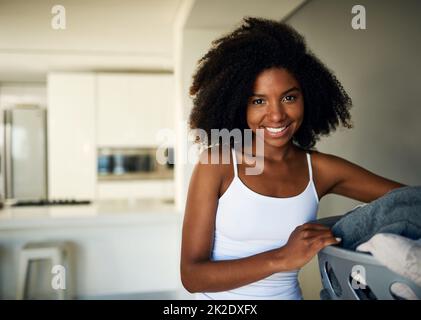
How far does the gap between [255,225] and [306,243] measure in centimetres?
12

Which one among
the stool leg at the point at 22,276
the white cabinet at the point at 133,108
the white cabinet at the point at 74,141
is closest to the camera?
the stool leg at the point at 22,276

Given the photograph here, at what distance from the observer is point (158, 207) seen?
1.79 metres

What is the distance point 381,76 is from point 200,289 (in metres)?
0.49

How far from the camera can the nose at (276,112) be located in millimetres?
617

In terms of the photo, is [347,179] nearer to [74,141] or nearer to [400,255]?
[400,255]

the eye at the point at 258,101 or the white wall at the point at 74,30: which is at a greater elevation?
the white wall at the point at 74,30

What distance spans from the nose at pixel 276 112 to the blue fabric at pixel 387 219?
178 millimetres

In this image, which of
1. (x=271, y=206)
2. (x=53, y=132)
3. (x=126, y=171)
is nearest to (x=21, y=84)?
(x=271, y=206)

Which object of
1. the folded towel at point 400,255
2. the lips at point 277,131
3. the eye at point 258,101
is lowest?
the folded towel at point 400,255

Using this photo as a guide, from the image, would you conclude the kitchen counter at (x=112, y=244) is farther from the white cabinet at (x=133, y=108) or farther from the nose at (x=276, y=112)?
the white cabinet at (x=133, y=108)

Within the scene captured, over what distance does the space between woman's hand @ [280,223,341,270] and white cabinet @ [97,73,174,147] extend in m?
2.35

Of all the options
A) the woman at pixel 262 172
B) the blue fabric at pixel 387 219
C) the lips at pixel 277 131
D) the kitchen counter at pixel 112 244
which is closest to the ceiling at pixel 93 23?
the woman at pixel 262 172

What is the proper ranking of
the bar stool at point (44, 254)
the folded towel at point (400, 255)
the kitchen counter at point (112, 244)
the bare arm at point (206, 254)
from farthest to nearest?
the kitchen counter at point (112, 244)
the bar stool at point (44, 254)
the bare arm at point (206, 254)
the folded towel at point (400, 255)

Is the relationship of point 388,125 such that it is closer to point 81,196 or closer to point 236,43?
point 236,43
